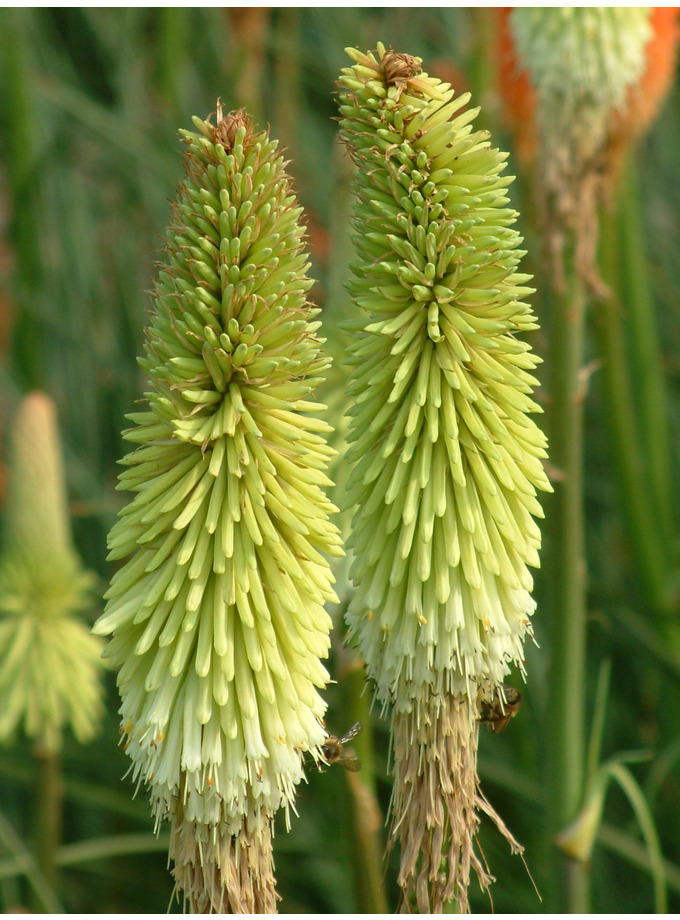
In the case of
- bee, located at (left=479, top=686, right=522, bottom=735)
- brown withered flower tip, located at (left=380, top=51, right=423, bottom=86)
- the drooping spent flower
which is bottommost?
bee, located at (left=479, top=686, right=522, bottom=735)

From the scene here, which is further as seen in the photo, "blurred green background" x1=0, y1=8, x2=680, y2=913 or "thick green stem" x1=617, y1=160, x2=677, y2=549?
"thick green stem" x1=617, y1=160, x2=677, y2=549

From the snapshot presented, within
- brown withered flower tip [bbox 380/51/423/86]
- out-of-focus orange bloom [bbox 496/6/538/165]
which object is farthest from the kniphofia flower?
brown withered flower tip [bbox 380/51/423/86]

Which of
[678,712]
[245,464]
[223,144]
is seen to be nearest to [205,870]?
[245,464]

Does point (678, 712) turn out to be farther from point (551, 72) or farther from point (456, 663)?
point (456, 663)

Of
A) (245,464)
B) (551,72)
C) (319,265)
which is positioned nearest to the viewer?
(245,464)

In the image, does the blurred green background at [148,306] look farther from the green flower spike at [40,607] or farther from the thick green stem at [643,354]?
the green flower spike at [40,607]

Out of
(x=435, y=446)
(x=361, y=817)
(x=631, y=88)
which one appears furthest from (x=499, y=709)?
(x=631, y=88)

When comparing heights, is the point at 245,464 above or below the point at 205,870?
above

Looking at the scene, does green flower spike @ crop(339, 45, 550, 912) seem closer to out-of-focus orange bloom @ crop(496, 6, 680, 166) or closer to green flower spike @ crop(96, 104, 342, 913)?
green flower spike @ crop(96, 104, 342, 913)
